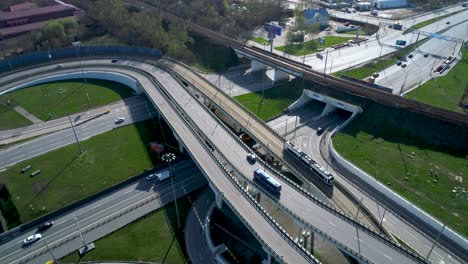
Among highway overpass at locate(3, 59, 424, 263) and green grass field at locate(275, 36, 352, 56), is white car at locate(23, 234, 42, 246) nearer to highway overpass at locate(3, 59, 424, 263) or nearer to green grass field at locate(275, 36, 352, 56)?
highway overpass at locate(3, 59, 424, 263)

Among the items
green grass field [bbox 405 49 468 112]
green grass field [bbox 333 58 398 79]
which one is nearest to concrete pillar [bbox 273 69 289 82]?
green grass field [bbox 333 58 398 79]

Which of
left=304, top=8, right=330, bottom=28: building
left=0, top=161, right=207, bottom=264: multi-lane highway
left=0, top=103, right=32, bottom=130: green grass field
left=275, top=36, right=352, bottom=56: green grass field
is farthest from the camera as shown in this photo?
left=304, top=8, right=330, bottom=28: building

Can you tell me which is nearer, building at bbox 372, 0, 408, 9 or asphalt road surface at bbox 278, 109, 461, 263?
asphalt road surface at bbox 278, 109, 461, 263

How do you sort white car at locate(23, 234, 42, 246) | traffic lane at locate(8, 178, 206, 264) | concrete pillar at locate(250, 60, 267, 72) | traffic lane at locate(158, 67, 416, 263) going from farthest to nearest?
1. concrete pillar at locate(250, 60, 267, 72)
2. white car at locate(23, 234, 42, 246)
3. traffic lane at locate(8, 178, 206, 264)
4. traffic lane at locate(158, 67, 416, 263)

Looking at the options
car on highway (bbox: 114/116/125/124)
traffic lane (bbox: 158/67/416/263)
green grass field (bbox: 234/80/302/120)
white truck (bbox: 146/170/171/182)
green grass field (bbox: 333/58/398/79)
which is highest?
traffic lane (bbox: 158/67/416/263)

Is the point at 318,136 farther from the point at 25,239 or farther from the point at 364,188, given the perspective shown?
the point at 25,239

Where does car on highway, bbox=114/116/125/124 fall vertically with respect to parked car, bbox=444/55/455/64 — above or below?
above

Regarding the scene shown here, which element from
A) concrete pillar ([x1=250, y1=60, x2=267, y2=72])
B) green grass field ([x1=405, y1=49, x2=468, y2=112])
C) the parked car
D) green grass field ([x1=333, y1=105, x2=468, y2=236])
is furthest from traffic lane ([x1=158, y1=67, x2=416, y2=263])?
the parked car

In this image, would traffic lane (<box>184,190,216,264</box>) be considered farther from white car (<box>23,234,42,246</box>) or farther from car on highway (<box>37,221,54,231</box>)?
white car (<box>23,234,42,246</box>)

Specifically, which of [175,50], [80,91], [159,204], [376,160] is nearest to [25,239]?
[159,204]
